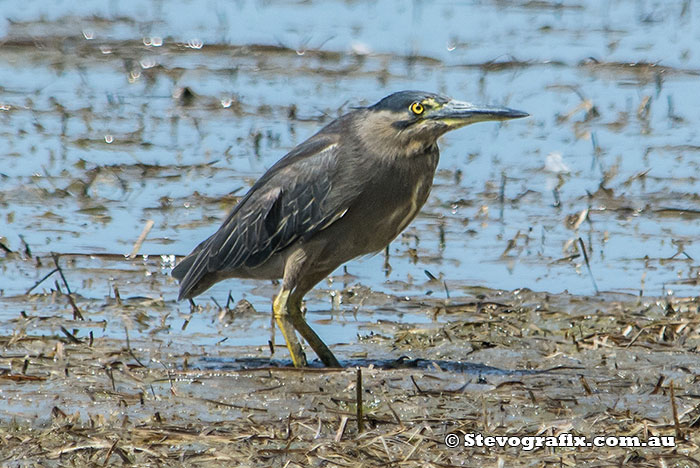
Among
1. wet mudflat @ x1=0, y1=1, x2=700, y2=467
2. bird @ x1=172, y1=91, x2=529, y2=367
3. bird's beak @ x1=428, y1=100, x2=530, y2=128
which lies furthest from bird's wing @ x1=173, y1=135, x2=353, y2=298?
bird's beak @ x1=428, y1=100, x2=530, y2=128

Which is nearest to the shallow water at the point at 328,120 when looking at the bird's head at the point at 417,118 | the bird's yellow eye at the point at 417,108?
the bird's head at the point at 417,118

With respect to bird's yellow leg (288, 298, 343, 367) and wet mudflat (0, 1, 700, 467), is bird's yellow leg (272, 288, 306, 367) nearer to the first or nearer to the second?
bird's yellow leg (288, 298, 343, 367)

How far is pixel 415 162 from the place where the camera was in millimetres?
6996

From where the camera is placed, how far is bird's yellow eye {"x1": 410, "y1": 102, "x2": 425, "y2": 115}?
6938mm

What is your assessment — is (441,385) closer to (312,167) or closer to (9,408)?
(312,167)

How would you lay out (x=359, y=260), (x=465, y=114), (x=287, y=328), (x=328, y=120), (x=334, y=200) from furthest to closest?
(x=328, y=120) < (x=359, y=260) < (x=287, y=328) < (x=334, y=200) < (x=465, y=114)

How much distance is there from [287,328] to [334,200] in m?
0.71

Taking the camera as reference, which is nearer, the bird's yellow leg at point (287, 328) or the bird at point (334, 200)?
the bird at point (334, 200)

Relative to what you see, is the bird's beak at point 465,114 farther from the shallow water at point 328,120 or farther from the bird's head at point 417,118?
the shallow water at point 328,120

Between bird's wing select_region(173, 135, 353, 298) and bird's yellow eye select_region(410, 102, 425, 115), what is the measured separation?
1.45ft

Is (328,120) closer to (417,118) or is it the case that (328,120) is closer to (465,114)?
(417,118)

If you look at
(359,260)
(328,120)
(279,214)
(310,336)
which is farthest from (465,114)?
(328,120)

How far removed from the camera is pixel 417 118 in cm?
695

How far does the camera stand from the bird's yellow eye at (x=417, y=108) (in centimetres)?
694
